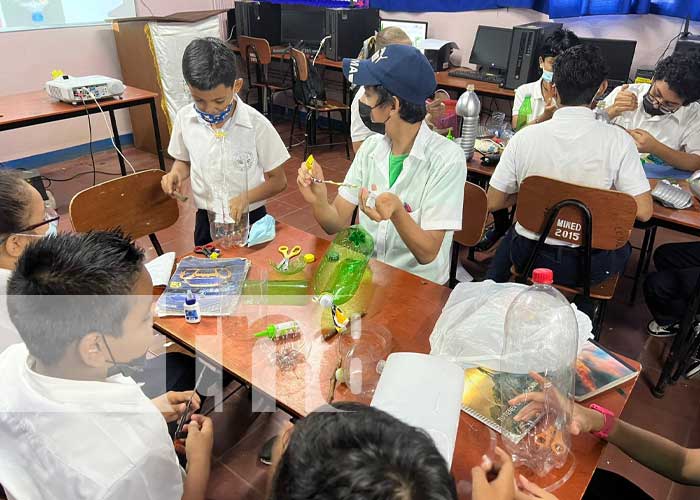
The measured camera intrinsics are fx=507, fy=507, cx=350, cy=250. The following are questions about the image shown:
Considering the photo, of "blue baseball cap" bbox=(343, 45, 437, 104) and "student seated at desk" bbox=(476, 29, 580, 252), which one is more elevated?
"blue baseball cap" bbox=(343, 45, 437, 104)

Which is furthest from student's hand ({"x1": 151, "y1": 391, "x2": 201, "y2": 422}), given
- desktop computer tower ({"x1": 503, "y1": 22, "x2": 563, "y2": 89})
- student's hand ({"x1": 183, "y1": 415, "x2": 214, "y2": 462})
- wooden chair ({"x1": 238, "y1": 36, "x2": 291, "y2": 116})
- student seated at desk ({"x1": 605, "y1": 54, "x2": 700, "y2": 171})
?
wooden chair ({"x1": 238, "y1": 36, "x2": 291, "y2": 116})

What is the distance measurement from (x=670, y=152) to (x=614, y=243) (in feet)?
2.84

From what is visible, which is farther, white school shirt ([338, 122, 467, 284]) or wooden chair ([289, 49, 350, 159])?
wooden chair ([289, 49, 350, 159])

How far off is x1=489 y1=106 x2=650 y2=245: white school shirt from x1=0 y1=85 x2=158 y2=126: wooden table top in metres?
2.93

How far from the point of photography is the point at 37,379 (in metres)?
0.86

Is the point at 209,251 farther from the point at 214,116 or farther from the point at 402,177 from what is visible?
the point at 402,177

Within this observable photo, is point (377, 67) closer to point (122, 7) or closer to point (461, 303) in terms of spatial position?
point (461, 303)

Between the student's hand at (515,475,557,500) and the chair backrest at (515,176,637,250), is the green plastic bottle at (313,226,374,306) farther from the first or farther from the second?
the chair backrest at (515,176,637,250)

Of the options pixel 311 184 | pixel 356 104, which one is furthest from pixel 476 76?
pixel 311 184

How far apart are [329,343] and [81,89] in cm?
318

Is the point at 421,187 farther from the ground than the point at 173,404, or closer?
farther from the ground

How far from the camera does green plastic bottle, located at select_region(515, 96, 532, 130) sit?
3215 mm

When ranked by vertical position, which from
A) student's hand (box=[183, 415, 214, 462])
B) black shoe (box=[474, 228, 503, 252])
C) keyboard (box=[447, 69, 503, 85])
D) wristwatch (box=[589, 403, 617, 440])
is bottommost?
black shoe (box=[474, 228, 503, 252])

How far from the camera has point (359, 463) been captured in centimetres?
53
